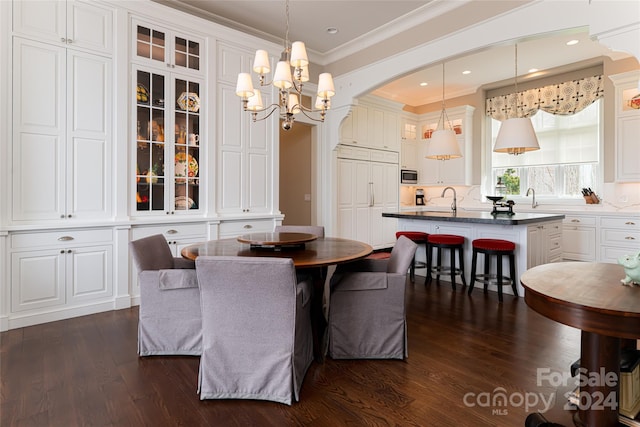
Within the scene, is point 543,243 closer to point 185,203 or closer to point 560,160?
point 560,160

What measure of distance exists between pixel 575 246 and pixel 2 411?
6.94 meters

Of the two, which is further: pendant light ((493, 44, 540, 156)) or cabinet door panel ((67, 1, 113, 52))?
pendant light ((493, 44, 540, 156))

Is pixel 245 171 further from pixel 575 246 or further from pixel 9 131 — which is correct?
pixel 575 246

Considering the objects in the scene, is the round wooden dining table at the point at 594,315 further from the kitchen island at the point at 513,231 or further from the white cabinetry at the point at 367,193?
the white cabinetry at the point at 367,193

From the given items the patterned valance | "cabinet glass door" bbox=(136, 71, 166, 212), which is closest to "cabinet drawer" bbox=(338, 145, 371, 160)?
the patterned valance

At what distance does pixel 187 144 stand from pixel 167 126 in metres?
0.27

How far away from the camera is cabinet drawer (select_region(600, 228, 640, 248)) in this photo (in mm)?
4984

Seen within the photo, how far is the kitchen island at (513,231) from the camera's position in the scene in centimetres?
388

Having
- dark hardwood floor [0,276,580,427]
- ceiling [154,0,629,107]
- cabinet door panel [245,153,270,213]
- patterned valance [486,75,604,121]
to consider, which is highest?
ceiling [154,0,629,107]

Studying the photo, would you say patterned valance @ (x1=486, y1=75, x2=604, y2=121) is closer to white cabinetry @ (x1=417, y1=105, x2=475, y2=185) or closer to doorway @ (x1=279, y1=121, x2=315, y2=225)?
white cabinetry @ (x1=417, y1=105, x2=475, y2=185)

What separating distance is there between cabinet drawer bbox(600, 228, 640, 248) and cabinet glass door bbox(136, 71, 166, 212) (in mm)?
6280

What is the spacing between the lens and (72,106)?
317 cm

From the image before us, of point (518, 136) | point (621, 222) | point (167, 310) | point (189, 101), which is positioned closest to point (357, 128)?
point (518, 136)

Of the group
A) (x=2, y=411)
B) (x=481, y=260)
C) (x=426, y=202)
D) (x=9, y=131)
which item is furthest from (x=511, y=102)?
(x=2, y=411)
